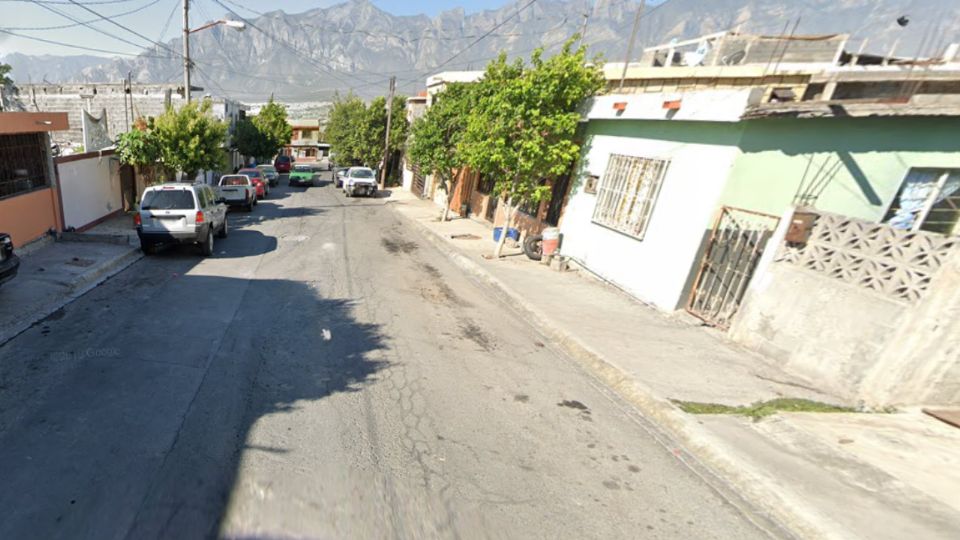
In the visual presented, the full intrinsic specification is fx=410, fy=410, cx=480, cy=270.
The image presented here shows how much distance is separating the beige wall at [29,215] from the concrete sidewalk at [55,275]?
1.26 feet

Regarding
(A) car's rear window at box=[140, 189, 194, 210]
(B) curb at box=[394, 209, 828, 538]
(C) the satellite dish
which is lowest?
(B) curb at box=[394, 209, 828, 538]

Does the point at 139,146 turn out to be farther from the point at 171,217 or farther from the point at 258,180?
the point at 258,180

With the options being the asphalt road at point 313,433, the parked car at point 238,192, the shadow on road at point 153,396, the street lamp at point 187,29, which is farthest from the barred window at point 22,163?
the parked car at point 238,192

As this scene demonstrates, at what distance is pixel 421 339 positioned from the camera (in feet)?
21.7

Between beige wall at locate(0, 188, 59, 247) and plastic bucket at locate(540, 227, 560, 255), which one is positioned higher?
plastic bucket at locate(540, 227, 560, 255)

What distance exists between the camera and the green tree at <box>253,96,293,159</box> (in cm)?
4088

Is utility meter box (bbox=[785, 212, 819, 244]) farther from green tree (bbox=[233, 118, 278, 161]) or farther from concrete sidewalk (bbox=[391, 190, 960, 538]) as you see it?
green tree (bbox=[233, 118, 278, 161])

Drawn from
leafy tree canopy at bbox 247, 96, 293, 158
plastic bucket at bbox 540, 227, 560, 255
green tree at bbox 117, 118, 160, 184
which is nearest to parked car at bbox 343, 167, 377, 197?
green tree at bbox 117, 118, 160, 184

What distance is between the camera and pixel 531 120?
35.9 ft

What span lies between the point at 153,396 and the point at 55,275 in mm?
5987

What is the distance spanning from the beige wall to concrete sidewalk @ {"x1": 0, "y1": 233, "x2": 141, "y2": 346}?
384mm

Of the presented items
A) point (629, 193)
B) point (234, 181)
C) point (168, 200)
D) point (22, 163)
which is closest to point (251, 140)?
point (234, 181)

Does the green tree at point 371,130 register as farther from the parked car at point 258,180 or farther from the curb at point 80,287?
the curb at point 80,287

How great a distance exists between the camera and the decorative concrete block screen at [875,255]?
4965 mm
